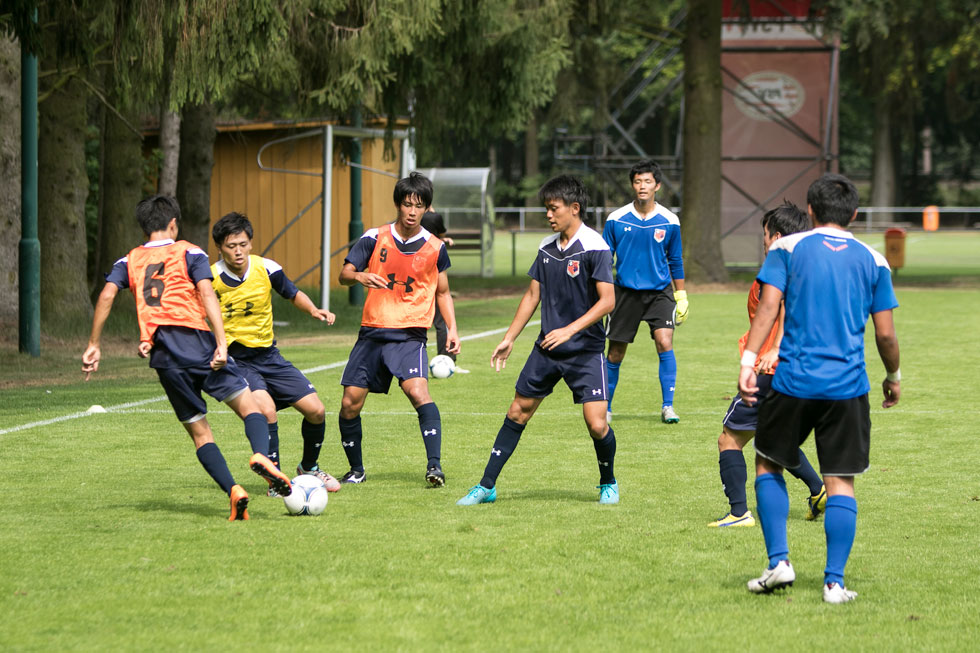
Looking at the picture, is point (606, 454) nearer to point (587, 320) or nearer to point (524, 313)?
point (587, 320)

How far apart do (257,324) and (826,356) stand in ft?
12.6

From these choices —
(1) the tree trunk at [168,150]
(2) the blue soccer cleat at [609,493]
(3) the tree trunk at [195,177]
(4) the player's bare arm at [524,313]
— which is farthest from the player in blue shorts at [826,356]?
(1) the tree trunk at [168,150]

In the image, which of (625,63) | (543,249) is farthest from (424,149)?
(625,63)

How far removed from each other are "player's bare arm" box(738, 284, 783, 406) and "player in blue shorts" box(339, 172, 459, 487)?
119 inches

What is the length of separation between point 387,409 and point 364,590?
660cm

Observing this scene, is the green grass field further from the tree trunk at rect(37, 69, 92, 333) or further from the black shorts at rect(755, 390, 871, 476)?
the tree trunk at rect(37, 69, 92, 333)

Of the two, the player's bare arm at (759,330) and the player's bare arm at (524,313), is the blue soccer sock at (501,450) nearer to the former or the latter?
the player's bare arm at (524,313)

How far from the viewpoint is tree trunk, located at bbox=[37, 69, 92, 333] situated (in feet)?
65.9

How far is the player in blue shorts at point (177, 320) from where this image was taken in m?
7.34

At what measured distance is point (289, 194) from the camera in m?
29.4

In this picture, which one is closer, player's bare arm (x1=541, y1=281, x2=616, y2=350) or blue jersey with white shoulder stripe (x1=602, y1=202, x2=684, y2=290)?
player's bare arm (x1=541, y1=281, x2=616, y2=350)

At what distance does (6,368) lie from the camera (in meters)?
15.2

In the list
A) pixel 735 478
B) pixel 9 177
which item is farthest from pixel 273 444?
pixel 9 177

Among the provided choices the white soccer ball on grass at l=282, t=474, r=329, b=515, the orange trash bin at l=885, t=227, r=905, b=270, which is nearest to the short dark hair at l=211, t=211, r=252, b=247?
the white soccer ball on grass at l=282, t=474, r=329, b=515
